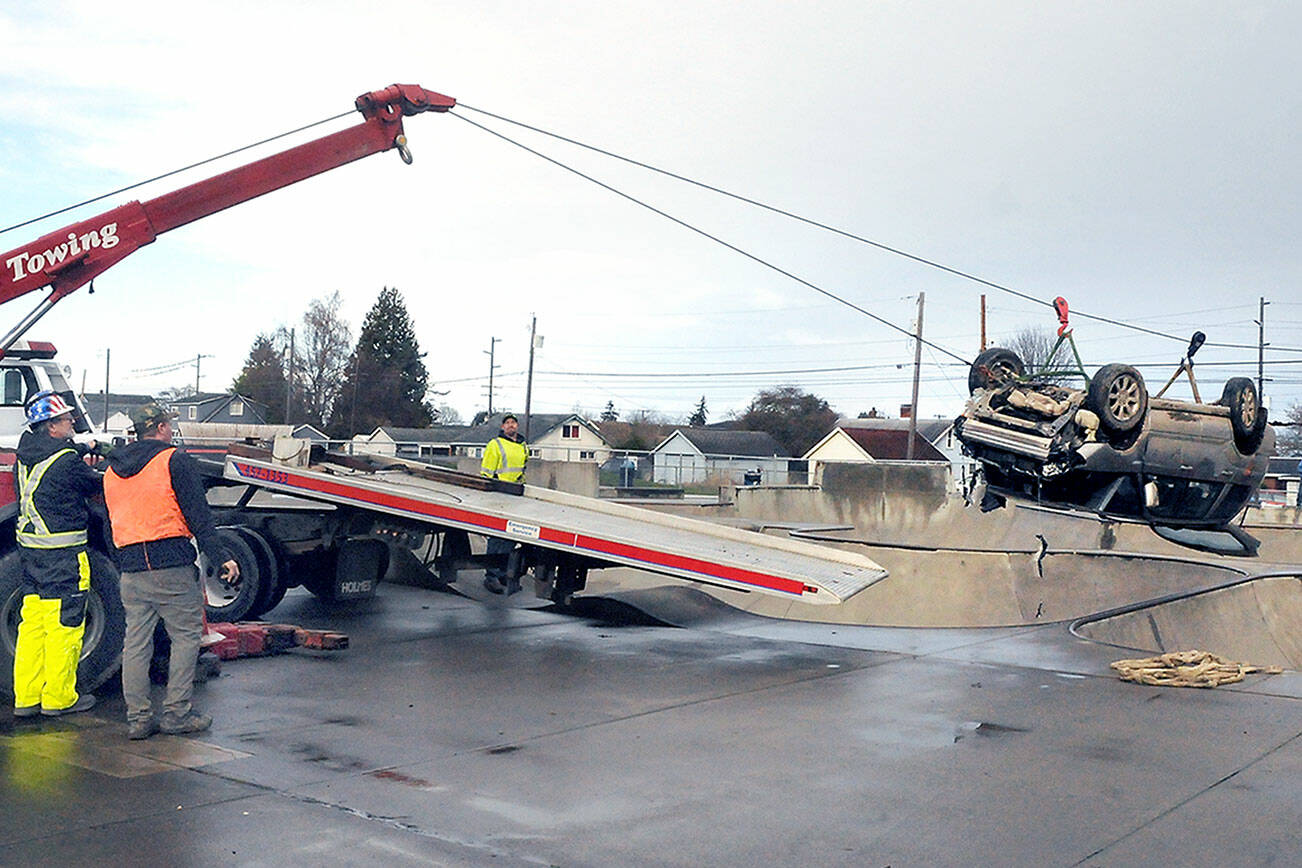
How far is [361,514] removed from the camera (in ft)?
35.4

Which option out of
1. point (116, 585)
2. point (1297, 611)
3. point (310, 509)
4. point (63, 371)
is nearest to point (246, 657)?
point (116, 585)

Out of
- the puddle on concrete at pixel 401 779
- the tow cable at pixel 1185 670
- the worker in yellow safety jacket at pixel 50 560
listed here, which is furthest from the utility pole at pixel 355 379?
the puddle on concrete at pixel 401 779

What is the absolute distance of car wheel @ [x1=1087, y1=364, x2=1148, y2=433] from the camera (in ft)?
32.3

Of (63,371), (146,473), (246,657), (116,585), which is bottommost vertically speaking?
(246,657)

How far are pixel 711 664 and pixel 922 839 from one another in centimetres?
448

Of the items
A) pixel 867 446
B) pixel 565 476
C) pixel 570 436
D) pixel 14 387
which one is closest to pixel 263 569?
pixel 14 387

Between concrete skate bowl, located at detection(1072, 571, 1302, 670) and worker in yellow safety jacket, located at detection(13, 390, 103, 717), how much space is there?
347 inches

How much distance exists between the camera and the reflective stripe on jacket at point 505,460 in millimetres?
13078

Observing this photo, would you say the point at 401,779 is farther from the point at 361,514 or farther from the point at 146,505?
the point at 361,514

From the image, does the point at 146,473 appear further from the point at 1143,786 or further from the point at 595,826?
the point at 1143,786

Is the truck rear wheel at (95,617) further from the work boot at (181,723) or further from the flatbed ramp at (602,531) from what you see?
the flatbed ramp at (602,531)

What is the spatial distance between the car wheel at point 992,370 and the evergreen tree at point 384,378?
3079 inches

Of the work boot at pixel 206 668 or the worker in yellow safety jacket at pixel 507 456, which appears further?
the worker in yellow safety jacket at pixel 507 456

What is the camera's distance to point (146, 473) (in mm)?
6660
